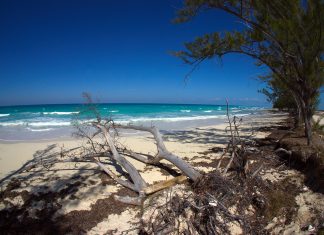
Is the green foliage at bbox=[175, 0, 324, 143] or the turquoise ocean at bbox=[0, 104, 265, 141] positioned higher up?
the green foliage at bbox=[175, 0, 324, 143]

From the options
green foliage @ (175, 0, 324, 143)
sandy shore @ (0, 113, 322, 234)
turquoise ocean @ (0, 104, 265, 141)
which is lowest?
sandy shore @ (0, 113, 322, 234)

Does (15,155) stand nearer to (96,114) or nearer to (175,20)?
(96,114)

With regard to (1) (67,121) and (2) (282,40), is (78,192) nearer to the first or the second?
(2) (282,40)

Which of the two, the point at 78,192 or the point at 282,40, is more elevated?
the point at 282,40

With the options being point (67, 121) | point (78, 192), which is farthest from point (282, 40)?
point (67, 121)

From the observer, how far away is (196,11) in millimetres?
7039

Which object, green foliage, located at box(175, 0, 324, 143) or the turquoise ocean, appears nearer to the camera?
green foliage, located at box(175, 0, 324, 143)

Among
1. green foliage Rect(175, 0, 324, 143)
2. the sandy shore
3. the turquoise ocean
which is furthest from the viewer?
the turquoise ocean

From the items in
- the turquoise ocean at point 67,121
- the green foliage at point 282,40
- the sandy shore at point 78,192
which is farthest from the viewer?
the turquoise ocean at point 67,121

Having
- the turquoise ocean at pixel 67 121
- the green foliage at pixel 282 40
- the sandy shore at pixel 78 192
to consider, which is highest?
the green foliage at pixel 282 40

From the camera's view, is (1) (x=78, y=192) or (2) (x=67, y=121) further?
(2) (x=67, y=121)

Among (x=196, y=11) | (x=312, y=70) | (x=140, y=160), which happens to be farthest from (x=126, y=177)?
(x=312, y=70)

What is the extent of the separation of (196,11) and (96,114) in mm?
4067

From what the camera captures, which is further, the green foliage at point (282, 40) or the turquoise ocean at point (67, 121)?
the turquoise ocean at point (67, 121)
